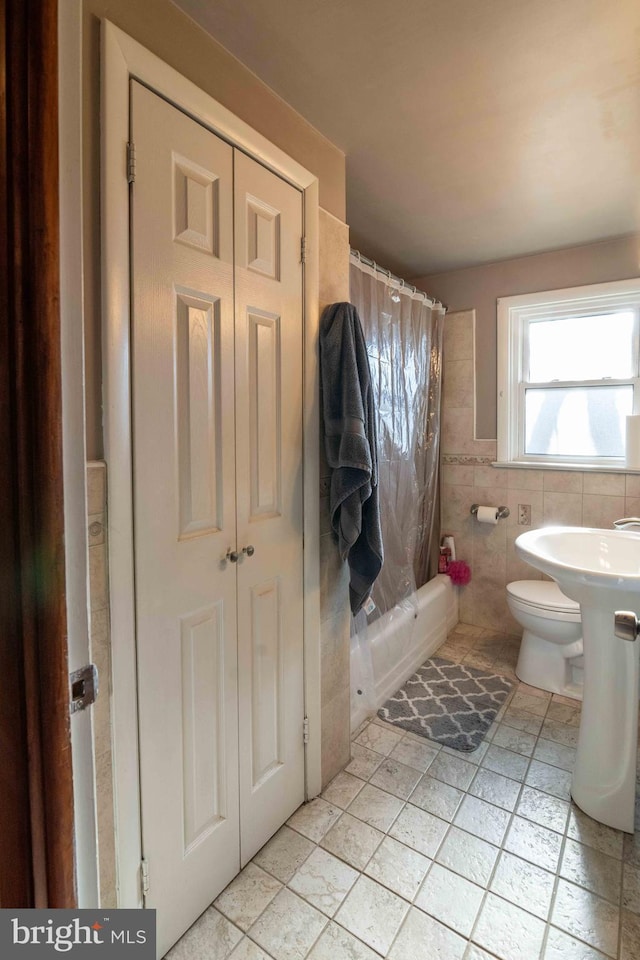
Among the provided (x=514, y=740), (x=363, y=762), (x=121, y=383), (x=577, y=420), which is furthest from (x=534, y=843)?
(x=577, y=420)

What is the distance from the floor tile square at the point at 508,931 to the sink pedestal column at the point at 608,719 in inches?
19.6

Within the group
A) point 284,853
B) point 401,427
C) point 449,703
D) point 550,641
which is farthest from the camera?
point 401,427

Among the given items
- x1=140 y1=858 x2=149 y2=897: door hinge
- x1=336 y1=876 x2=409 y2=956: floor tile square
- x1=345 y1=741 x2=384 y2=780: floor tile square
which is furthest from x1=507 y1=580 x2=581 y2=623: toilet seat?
x1=140 y1=858 x2=149 y2=897: door hinge

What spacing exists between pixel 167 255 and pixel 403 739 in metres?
2.01

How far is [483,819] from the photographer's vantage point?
1594 millimetres

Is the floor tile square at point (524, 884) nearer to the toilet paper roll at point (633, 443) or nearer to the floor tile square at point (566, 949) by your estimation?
the floor tile square at point (566, 949)

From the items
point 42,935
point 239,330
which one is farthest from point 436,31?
point 42,935

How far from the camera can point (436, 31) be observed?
3.93ft

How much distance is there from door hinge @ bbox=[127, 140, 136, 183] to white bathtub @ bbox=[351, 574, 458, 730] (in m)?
1.80

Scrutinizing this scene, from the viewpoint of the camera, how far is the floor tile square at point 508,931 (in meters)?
1.18

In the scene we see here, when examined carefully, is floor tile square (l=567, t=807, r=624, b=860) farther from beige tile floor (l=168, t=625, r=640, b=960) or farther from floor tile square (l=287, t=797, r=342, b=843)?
floor tile square (l=287, t=797, r=342, b=843)

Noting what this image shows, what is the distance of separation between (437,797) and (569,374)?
233 centimetres

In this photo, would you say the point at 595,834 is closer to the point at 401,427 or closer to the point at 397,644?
the point at 397,644

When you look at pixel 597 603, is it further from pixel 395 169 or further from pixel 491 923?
pixel 395 169
